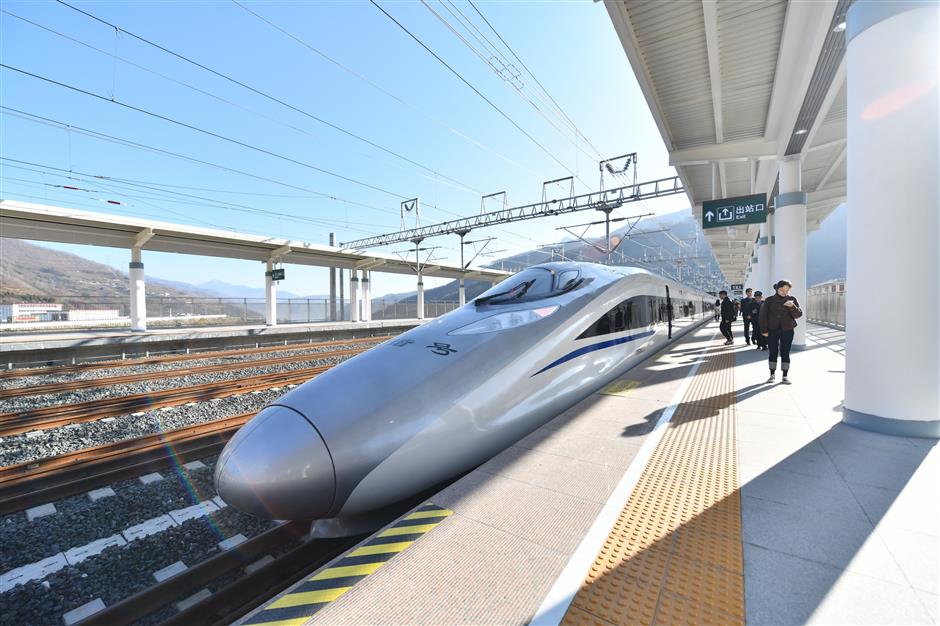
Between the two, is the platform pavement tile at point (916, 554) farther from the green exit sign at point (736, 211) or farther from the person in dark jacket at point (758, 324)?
the green exit sign at point (736, 211)

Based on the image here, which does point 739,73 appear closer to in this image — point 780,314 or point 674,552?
point 780,314

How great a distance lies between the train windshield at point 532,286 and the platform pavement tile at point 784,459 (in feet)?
8.07

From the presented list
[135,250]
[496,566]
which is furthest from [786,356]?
[135,250]

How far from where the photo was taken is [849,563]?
212 cm

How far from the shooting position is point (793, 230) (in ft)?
33.7

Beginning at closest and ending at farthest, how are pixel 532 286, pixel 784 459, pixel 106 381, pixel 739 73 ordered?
pixel 784 459 → pixel 532 286 → pixel 739 73 → pixel 106 381

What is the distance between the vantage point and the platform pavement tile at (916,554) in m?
2.01

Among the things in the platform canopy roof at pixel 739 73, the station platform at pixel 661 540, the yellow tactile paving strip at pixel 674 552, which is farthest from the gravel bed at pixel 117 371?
the platform canopy roof at pixel 739 73

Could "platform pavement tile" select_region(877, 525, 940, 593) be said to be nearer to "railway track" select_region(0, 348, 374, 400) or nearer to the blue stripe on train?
the blue stripe on train

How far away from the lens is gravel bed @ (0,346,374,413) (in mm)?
7802

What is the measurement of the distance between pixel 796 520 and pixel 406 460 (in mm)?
2404

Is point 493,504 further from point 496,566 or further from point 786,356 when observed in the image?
point 786,356

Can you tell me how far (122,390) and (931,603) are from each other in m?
11.5

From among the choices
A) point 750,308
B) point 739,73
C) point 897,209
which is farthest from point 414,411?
point 750,308
